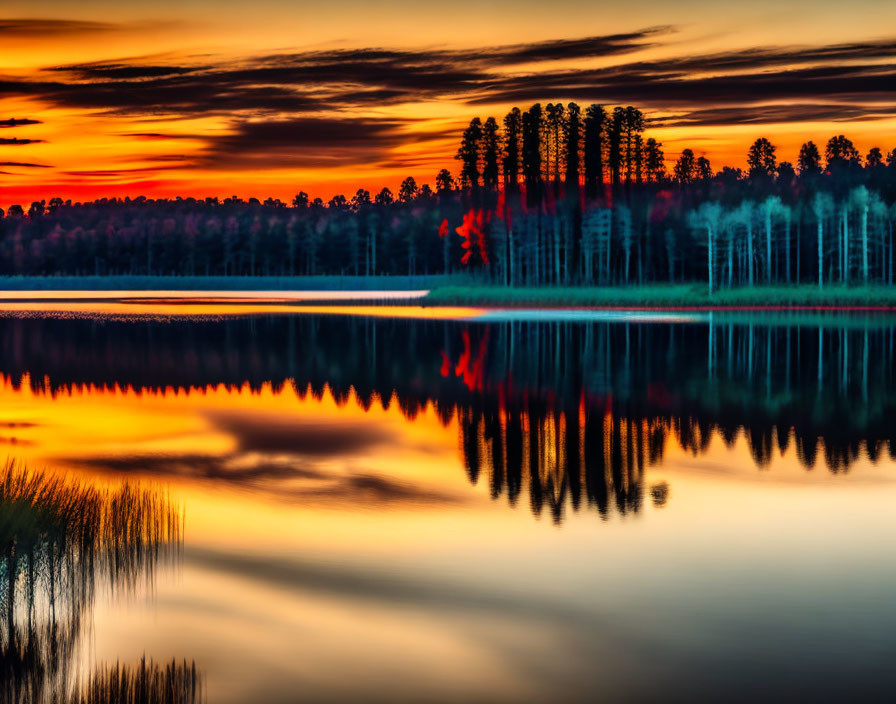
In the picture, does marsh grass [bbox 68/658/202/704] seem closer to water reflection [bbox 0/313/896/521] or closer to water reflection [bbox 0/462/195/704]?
water reflection [bbox 0/462/195/704]

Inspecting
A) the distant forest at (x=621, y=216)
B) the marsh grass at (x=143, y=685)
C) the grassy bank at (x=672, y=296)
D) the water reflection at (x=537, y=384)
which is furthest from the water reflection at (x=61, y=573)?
the distant forest at (x=621, y=216)

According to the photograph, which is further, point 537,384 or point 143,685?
point 537,384

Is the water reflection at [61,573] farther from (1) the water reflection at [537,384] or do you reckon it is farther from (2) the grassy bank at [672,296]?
(2) the grassy bank at [672,296]

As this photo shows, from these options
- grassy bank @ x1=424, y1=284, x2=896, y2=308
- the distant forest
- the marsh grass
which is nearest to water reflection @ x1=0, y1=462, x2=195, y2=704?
the marsh grass

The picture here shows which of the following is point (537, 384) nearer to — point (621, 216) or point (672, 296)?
point (672, 296)

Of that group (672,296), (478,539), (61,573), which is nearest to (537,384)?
(478,539)

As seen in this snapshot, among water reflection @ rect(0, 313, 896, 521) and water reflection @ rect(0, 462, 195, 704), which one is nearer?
water reflection @ rect(0, 462, 195, 704)

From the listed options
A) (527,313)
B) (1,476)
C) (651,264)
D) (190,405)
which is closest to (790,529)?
(1,476)

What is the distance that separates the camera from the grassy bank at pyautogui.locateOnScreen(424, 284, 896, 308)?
306 ft

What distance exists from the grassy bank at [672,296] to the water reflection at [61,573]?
276ft

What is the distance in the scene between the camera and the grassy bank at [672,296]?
93188 mm

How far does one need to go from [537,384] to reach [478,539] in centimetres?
2031

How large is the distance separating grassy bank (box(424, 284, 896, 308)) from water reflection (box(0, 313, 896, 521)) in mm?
24575

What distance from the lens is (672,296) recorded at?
347ft
